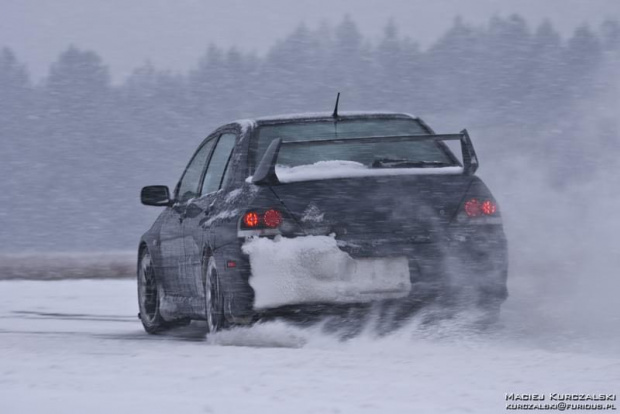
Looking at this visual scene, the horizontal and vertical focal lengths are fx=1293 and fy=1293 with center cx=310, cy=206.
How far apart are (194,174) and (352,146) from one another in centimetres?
205

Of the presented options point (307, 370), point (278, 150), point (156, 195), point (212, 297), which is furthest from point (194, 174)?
point (307, 370)

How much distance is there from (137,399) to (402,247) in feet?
7.94

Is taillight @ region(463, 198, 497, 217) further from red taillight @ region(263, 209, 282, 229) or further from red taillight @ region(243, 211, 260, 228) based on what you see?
red taillight @ region(243, 211, 260, 228)

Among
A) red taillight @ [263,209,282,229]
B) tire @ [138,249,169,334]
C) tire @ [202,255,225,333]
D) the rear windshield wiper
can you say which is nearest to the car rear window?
the rear windshield wiper

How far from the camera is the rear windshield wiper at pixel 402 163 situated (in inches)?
303

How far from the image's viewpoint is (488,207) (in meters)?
7.70

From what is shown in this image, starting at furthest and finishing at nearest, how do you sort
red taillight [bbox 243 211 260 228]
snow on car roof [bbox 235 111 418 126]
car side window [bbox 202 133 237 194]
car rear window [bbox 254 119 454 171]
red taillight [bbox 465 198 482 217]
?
car side window [bbox 202 133 237 194] → snow on car roof [bbox 235 111 418 126] → car rear window [bbox 254 119 454 171] → red taillight [bbox 465 198 482 217] → red taillight [bbox 243 211 260 228]

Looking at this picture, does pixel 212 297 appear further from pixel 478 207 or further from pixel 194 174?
pixel 194 174

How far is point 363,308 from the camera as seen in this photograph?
292 inches

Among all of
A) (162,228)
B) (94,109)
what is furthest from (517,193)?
(94,109)

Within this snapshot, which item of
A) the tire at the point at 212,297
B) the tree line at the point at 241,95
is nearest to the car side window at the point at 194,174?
the tire at the point at 212,297

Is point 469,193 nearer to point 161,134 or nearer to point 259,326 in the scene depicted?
point 259,326

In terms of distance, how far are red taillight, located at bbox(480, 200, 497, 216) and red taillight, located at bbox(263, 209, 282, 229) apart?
1217mm

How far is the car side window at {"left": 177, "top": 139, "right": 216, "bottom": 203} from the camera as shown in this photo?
9391 mm
